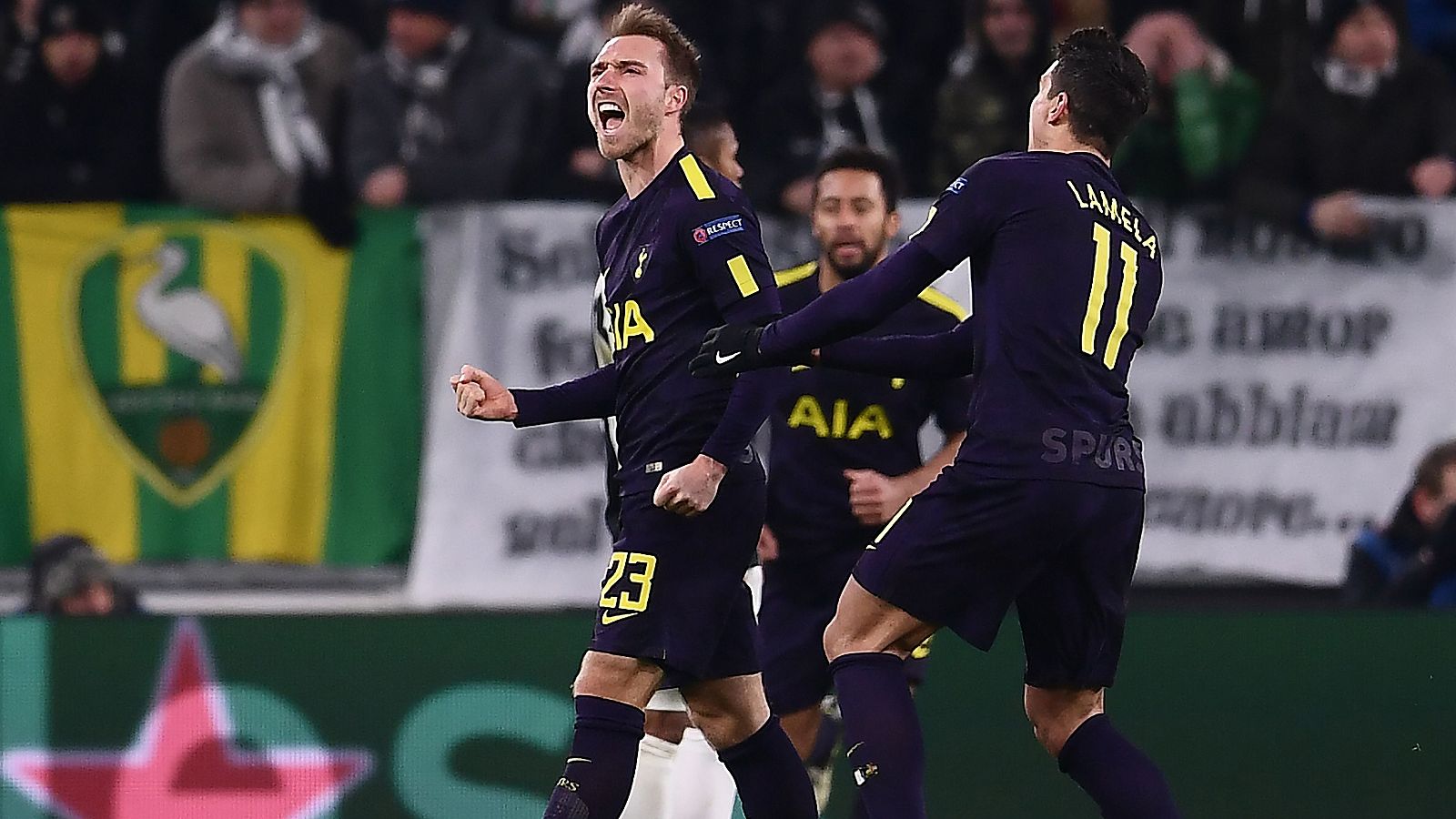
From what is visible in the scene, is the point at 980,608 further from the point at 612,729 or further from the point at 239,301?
the point at 239,301

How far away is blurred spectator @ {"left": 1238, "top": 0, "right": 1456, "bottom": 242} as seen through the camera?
8.63m

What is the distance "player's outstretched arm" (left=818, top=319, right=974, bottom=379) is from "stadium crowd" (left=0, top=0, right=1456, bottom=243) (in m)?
3.39

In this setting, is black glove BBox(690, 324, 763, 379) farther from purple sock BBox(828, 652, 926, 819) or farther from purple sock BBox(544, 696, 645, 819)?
purple sock BBox(544, 696, 645, 819)

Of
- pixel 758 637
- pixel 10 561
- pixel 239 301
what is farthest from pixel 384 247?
pixel 758 637

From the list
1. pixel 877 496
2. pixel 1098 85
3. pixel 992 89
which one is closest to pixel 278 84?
pixel 992 89

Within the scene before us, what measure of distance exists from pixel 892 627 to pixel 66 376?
4.56 metres

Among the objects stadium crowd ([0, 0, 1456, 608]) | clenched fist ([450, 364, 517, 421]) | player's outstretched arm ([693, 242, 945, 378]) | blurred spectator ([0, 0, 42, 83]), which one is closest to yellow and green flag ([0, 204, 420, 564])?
stadium crowd ([0, 0, 1456, 608])

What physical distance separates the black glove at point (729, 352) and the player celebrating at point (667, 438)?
21 cm

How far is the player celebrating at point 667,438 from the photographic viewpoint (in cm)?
507

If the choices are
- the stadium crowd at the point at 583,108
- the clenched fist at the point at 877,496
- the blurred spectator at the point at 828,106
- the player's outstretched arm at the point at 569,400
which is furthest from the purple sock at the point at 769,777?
the blurred spectator at the point at 828,106

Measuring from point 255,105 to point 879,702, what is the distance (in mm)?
4897

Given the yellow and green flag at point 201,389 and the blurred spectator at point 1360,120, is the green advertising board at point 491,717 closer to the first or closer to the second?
the yellow and green flag at point 201,389

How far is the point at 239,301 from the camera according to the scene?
8.41 metres

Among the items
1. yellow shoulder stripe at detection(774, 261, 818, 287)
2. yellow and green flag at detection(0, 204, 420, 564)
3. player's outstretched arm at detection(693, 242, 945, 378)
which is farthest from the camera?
yellow and green flag at detection(0, 204, 420, 564)
